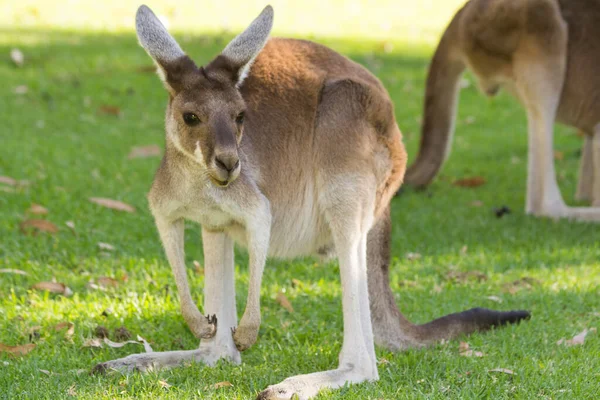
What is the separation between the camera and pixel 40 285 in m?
4.04

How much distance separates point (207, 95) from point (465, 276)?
6.84ft

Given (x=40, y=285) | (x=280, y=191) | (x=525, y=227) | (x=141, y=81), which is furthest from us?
(x=141, y=81)

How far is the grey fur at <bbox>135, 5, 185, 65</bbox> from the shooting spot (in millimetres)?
2871

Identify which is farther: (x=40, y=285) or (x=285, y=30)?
(x=285, y=30)

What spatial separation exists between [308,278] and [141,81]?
423cm

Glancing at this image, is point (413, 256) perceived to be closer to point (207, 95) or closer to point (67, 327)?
point (67, 327)

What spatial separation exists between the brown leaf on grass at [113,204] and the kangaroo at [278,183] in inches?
72.4

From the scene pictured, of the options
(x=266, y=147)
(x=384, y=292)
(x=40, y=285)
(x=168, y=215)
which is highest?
(x=266, y=147)

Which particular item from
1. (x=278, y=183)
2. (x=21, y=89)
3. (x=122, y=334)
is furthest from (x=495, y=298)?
(x=21, y=89)

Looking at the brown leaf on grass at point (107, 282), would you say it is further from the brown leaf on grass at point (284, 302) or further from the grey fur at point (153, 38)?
the grey fur at point (153, 38)

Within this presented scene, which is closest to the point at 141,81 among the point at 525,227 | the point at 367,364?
the point at 525,227

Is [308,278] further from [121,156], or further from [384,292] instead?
[121,156]

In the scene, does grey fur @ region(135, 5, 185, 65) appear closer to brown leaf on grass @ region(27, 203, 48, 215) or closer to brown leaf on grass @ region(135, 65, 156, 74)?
brown leaf on grass @ region(27, 203, 48, 215)

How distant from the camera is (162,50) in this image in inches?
114
